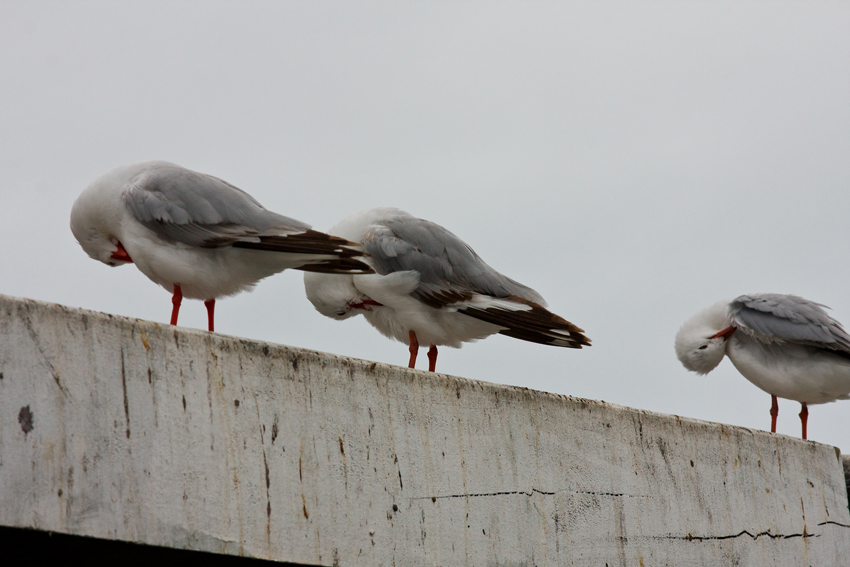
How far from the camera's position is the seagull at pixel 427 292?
645 centimetres

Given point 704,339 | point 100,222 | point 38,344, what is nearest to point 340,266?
point 100,222

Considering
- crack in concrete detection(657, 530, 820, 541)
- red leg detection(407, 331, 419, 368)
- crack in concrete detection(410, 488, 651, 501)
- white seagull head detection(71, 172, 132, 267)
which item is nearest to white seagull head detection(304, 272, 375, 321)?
red leg detection(407, 331, 419, 368)

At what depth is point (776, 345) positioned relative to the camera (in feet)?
26.4

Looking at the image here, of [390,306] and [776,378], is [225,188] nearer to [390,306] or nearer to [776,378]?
[390,306]

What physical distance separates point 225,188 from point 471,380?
224 cm

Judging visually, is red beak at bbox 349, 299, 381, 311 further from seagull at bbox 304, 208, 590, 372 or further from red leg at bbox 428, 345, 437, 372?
red leg at bbox 428, 345, 437, 372

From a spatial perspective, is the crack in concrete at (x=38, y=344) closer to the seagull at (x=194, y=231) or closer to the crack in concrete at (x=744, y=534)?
the seagull at (x=194, y=231)

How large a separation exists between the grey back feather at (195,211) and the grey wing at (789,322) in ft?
14.1

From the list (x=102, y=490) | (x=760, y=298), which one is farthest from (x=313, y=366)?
(x=760, y=298)

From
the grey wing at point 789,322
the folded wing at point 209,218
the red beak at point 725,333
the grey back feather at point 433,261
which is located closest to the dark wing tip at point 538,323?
the grey back feather at point 433,261

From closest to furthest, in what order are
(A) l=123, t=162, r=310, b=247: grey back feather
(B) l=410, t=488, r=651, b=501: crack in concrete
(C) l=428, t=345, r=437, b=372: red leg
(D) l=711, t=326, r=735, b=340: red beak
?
1. (B) l=410, t=488, r=651, b=501: crack in concrete
2. (A) l=123, t=162, r=310, b=247: grey back feather
3. (C) l=428, t=345, r=437, b=372: red leg
4. (D) l=711, t=326, r=735, b=340: red beak

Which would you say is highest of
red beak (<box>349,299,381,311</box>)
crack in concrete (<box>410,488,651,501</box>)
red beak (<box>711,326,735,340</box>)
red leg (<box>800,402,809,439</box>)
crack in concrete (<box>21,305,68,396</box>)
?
red beak (<box>711,326,735,340</box>)

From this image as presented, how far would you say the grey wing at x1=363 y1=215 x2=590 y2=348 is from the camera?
645 centimetres

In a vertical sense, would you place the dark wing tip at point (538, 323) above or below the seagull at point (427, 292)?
below
